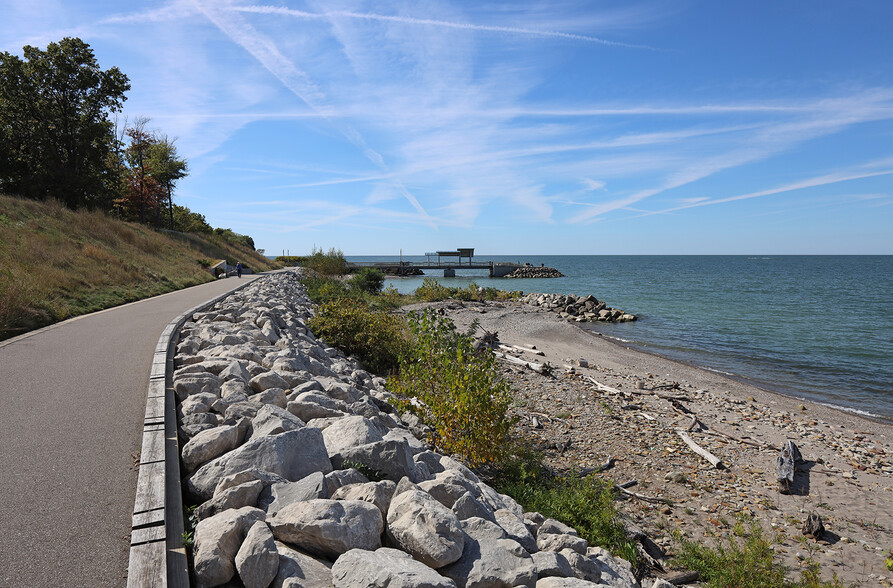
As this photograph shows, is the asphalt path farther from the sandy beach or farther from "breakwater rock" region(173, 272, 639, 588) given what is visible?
the sandy beach

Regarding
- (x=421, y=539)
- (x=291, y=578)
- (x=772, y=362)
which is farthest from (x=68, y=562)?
(x=772, y=362)

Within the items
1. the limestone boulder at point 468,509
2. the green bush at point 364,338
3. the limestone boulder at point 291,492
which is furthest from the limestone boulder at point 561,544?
the green bush at point 364,338

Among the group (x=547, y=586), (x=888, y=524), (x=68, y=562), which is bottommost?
(x=888, y=524)

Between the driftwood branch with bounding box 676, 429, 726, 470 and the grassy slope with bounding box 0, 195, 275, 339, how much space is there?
12.3 m

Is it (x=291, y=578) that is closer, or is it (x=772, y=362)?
(x=291, y=578)

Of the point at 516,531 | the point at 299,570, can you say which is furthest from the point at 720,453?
the point at 299,570

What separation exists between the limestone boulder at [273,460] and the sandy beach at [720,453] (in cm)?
414

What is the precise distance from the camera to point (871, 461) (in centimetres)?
821

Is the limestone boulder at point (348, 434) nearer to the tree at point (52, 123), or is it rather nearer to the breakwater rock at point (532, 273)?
the tree at point (52, 123)

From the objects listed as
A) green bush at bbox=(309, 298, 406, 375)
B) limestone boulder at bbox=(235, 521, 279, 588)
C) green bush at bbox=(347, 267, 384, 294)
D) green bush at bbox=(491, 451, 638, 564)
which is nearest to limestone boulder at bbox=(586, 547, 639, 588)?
green bush at bbox=(491, 451, 638, 564)

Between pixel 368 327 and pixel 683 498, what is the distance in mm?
6845

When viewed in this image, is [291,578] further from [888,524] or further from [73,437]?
[888,524]

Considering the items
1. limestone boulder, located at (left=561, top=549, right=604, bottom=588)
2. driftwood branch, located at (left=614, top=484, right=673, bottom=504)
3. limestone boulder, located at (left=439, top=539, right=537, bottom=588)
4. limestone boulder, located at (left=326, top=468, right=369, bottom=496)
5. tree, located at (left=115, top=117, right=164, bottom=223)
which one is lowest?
driftwood branch, located at (left=614, top=484, right=673, bottom=504)

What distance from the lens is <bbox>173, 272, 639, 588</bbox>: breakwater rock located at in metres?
2.40
